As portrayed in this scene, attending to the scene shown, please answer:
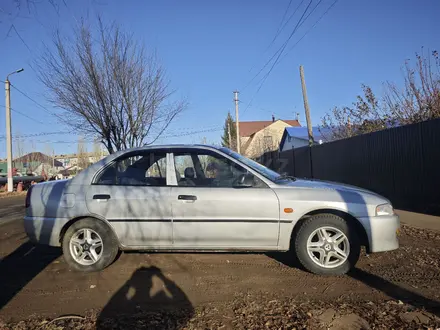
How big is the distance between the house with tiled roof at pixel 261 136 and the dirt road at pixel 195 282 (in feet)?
97.0

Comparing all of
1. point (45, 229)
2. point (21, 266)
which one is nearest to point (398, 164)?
point (45, 229)

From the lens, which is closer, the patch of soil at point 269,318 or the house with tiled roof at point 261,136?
the patch of soil at point 269,318

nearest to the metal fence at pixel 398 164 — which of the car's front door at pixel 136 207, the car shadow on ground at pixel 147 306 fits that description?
the car's front door at pixel 136 207

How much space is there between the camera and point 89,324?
125 inches

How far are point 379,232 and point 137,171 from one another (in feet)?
10.5

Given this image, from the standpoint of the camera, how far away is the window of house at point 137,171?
4.81 meters

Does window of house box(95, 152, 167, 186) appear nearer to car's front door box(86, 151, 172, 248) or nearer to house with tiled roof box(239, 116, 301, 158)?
car's front door box(86, 151, 172, 248)

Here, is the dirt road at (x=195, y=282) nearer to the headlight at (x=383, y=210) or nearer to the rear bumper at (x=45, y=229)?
the rear bumper at (x=45, y=229)

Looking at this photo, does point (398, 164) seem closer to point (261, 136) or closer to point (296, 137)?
point (296, 137)

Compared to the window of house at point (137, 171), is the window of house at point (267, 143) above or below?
above


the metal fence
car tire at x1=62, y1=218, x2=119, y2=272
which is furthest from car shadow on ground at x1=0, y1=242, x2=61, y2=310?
the metal fence

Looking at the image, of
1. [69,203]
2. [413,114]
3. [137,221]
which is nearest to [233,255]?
[137,221]

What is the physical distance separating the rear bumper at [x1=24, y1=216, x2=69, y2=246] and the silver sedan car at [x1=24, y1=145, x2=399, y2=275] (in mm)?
13

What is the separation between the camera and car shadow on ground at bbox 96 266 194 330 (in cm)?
316
